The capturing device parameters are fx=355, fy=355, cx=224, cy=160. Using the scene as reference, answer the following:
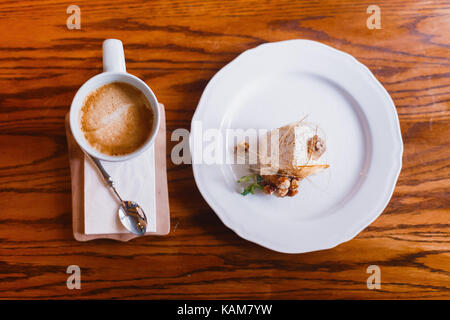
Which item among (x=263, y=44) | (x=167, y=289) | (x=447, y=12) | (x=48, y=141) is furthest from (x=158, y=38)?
(x=447, y=12)

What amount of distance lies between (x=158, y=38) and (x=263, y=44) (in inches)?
10.9

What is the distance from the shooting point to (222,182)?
2.85ft

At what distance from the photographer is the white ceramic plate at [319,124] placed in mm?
864

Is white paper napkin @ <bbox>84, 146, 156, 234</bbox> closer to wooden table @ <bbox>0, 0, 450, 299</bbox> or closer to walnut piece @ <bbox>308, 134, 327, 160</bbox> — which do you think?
wooden table @ <bbox>0, 0, 450, 299</bbox>

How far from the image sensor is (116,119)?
0.80 meters

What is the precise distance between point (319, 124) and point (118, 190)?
1.76ft

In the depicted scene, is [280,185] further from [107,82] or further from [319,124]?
[107,82]

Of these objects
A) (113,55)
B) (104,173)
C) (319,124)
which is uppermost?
(113,55)

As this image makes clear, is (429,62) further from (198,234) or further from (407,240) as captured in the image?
(198,234)

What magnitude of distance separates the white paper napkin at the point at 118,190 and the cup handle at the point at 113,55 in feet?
0.69

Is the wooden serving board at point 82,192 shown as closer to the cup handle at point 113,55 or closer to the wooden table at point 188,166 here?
the wooden table at point 188,166

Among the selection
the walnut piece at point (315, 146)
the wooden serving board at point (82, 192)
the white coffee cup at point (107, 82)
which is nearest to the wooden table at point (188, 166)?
the wooden serving board at point (82, 192)

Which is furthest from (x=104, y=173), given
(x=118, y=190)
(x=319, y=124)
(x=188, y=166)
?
(x=319, y=124)

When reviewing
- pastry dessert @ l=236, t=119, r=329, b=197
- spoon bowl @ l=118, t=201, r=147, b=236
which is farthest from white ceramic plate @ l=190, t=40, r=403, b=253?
spoon bowl @ l=118, t=201, r=147, b=236
